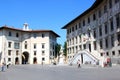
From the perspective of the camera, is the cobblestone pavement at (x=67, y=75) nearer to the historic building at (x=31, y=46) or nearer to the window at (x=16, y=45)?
the window at (x=16, y=45)

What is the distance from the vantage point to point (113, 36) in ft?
123

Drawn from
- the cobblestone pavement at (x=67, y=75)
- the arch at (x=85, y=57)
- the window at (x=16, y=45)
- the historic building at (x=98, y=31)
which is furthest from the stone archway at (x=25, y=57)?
the cobblestone pavement at (x=67, y=75)

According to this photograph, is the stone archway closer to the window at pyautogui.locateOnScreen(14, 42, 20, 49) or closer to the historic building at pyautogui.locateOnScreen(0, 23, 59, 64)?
the historic building at pyautogui.locateOnScreen(0, 23, 59, 64)

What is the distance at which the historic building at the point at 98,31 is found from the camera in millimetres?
36656

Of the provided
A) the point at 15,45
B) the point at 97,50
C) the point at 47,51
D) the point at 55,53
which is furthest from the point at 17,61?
the point at 97,50

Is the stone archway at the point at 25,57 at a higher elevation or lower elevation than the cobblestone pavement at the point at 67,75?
higher

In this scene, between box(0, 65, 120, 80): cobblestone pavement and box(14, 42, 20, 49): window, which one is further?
box(14, 42, 20, 49): window

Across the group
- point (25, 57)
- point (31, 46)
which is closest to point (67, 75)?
point (31, 46)

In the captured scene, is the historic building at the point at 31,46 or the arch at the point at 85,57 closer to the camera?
the arch at the point at 85,57

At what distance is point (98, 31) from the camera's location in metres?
45.1

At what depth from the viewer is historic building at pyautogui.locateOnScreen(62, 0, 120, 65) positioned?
36.7m

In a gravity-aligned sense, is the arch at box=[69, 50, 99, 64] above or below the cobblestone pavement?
above

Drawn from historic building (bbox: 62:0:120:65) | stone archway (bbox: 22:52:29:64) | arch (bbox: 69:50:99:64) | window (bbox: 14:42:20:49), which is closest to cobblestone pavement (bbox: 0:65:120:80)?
historic building (bbox: 62:0:120:65)

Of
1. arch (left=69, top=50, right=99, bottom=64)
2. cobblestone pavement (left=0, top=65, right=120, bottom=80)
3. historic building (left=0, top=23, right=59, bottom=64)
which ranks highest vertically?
historic building (left=0, top=23, right=59, bottom=64)
